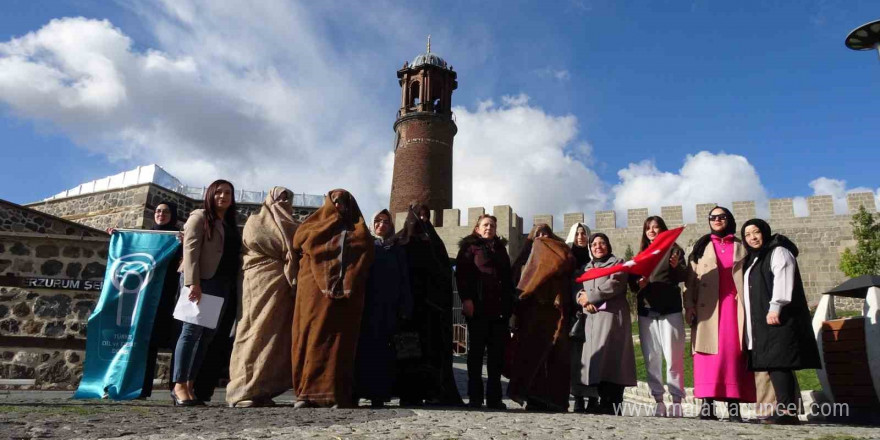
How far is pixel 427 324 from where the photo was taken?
173 inches

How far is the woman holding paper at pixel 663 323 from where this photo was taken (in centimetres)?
436

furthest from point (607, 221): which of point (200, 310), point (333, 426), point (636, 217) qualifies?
point (333, 426)

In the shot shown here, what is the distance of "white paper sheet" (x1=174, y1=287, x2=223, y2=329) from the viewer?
12.3ft

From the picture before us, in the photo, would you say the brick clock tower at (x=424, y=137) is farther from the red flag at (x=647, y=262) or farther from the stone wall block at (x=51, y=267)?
the red flag at (x=647, y=262)

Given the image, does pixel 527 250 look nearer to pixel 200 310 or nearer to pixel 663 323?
pixel 663 323

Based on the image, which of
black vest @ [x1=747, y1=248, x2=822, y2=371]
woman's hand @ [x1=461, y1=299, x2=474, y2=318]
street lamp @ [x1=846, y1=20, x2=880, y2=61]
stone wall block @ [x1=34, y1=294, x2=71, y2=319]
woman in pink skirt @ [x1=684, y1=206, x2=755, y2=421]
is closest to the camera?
black vest @ [x1=747, y1=248, x2=822, y2=371]

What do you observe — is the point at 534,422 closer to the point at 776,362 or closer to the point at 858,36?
the point at 776,362

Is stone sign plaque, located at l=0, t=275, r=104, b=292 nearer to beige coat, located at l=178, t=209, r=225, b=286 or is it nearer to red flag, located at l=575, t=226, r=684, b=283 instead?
beige coat, located at l=178, t=209, r=225, b=286

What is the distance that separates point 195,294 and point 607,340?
3.09 metres

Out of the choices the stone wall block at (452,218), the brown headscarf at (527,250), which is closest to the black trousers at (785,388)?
the brown headscarf at (527,250)

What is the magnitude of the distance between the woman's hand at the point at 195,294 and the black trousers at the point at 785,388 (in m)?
3.93

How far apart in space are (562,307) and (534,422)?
1548mm

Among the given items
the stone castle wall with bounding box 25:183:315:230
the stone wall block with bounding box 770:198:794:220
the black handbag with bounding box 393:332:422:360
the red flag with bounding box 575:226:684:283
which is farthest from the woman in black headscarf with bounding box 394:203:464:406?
the stone wall block with bounding box 770:198:794:220

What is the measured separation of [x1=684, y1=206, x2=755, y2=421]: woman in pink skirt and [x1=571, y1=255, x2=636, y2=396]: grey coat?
1.61ft
